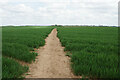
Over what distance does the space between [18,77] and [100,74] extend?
3071mm

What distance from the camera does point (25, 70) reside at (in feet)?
16.3

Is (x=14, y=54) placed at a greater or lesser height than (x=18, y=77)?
greater

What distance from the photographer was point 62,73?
15.9 feet

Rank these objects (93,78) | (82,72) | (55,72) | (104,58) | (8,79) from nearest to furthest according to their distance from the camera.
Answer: (8,79) → (93,78) → (82,72) → (55,72) → (104,58)

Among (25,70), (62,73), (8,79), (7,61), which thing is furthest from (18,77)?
(62,73)

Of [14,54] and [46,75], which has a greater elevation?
[14,54]

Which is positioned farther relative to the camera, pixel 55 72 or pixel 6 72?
pixel 55 72

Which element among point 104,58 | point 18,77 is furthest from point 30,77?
point 104,58

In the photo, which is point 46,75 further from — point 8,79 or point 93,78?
point 93,78

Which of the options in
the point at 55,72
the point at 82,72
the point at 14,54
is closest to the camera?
the point at 82,72

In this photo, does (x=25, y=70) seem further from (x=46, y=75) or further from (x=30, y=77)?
(x=46, y=75)

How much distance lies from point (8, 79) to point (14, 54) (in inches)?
105

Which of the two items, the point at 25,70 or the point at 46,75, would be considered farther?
the point at 25,70

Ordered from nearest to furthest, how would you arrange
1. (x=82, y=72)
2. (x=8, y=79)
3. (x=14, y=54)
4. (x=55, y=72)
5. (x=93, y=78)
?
(x=8, y=79)
(x=93, y=78)
(x=82, y=72)
(x=55, y=72)
(x=14, y=54)
